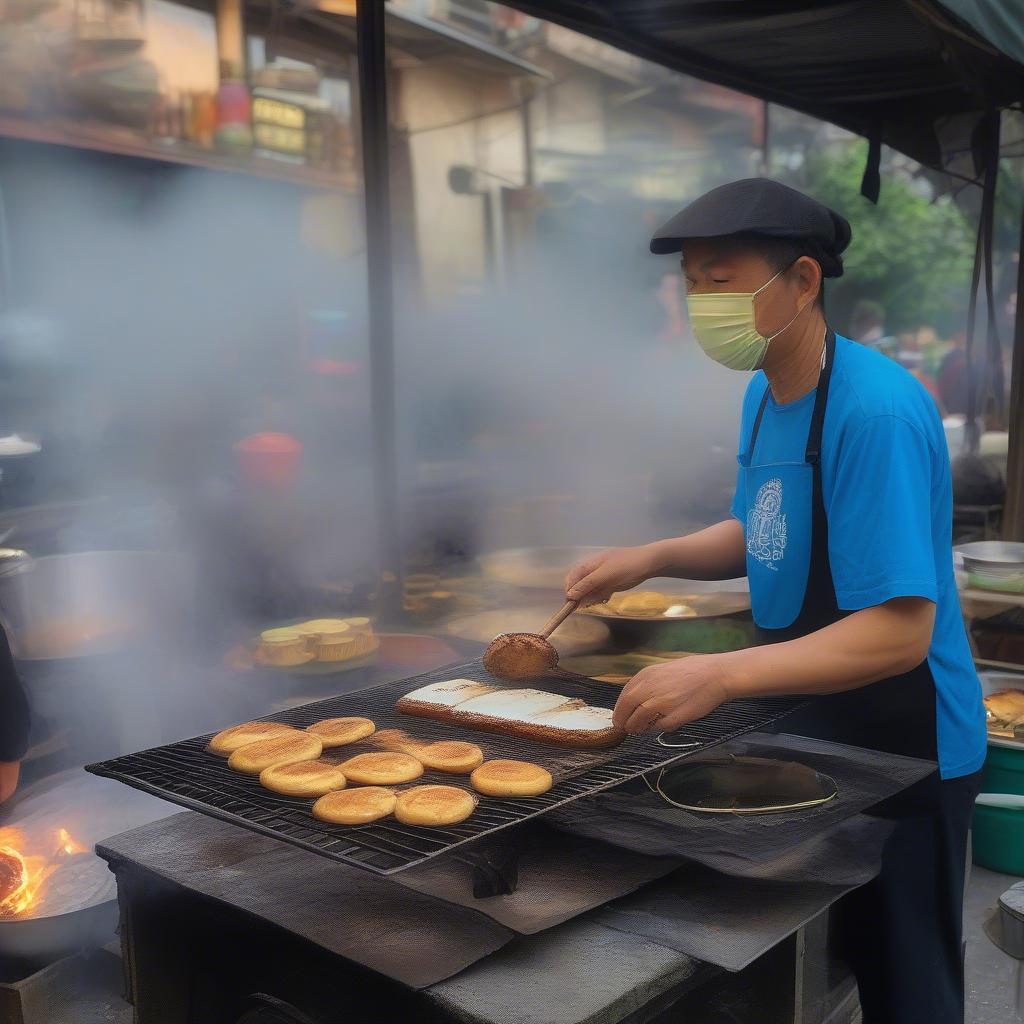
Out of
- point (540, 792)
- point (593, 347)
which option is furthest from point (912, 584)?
point (593, 347)

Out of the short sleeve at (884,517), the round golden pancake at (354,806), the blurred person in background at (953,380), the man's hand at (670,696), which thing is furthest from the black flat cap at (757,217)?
the blurred person in background at (953,380)

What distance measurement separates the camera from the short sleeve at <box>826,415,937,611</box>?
6.22 feet

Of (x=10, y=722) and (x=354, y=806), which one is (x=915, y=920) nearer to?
(x=354, y=806)

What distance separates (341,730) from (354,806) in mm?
387

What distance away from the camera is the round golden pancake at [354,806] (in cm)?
165

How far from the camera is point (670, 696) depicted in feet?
5.94

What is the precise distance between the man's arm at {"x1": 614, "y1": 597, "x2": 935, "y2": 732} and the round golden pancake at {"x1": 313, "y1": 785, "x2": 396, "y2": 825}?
0.44m

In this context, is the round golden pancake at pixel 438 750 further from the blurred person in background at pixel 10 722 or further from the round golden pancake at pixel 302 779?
the blurred person in background at pixel 10 722

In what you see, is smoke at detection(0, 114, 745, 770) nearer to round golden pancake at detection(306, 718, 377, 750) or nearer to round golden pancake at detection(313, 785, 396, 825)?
round golden pancake at detection(306, 718, 377, 750)

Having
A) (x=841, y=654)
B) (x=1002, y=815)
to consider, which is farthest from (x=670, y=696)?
(x=1002, y=815)

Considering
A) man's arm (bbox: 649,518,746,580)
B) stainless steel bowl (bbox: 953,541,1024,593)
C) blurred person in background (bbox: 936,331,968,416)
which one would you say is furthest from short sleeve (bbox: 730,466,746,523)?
blurred person in background (bbox: 936,331,968,416)

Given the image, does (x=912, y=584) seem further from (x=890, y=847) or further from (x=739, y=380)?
(x=739, y=380)

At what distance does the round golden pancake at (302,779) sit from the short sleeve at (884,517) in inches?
39.9

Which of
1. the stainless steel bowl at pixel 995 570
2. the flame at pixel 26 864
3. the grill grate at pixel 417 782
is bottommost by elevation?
the flame at pixel 26 864
